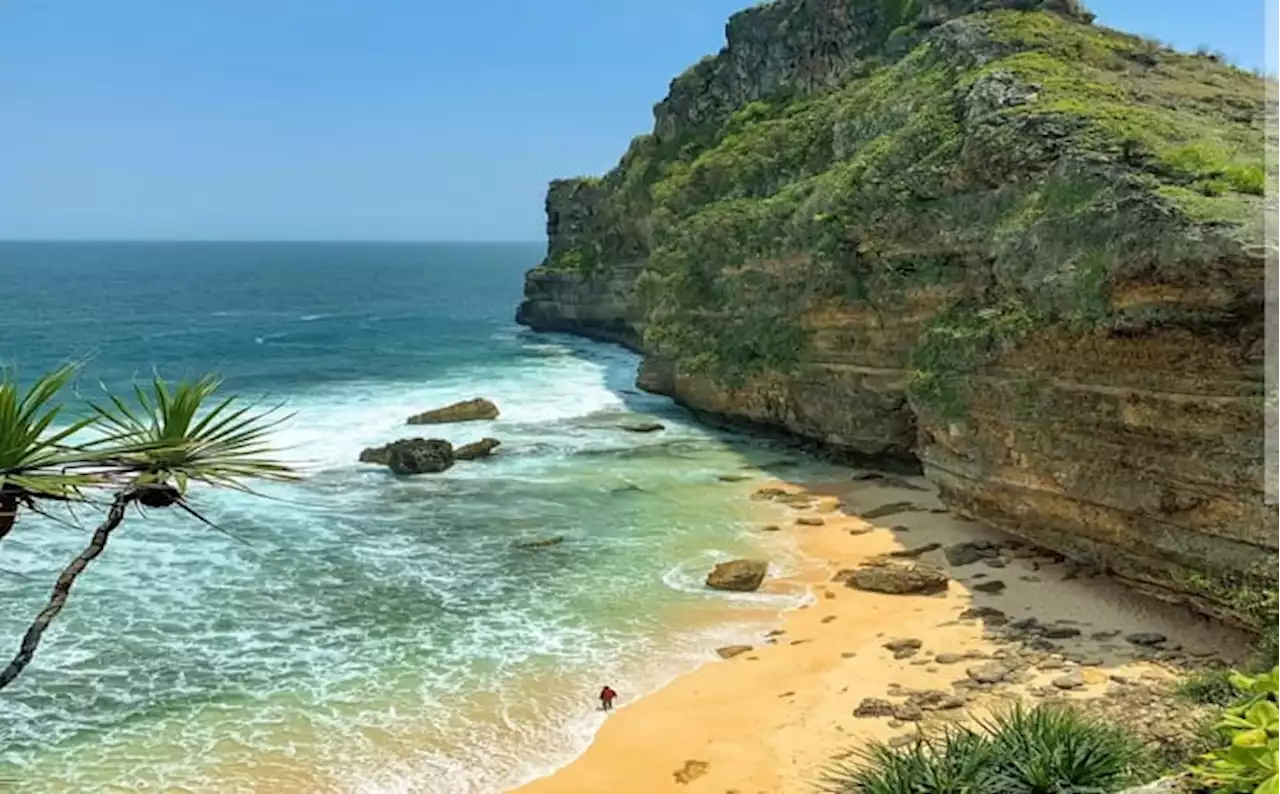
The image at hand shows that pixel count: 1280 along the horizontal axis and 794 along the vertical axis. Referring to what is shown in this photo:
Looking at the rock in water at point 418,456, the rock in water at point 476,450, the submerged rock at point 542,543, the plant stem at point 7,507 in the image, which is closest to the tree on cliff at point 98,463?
the plant stem at point 7,507

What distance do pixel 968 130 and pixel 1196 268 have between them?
32.1 ft

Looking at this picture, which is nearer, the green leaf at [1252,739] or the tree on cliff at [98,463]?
the green leaf at [1252,739]

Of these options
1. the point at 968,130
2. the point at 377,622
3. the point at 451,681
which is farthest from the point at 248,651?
the point at 968,130

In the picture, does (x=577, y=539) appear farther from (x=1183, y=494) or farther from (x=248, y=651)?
(x=1183, y=494)

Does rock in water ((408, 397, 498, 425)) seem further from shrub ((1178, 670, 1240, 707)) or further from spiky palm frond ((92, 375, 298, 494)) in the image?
spiky palm frond ((92, 375, 298, 494))

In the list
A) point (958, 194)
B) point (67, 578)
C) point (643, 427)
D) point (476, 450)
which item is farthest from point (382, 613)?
point (643, 427)

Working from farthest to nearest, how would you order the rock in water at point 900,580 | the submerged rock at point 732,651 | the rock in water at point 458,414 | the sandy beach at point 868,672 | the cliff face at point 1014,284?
the rock in water at point 458,414 < the rock in water at point 900,580 < the submerged rock at point 732,651 < the cliff face at point 1014,284 < the sandy beach at point 868,672

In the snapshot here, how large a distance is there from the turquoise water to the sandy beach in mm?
856

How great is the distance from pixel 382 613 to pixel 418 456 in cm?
1170

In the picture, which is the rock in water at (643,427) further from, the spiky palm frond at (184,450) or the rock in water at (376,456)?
the spiky palm frond at (184,450)

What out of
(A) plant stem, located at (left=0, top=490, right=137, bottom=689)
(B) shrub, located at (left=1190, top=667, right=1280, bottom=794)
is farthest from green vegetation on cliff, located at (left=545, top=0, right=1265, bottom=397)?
(A) plant stem, located at (left=0, top=490, right=137, bottom=689)

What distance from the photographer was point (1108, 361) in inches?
719

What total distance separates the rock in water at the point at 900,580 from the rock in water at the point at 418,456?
1466cm

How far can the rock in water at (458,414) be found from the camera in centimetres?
3866
